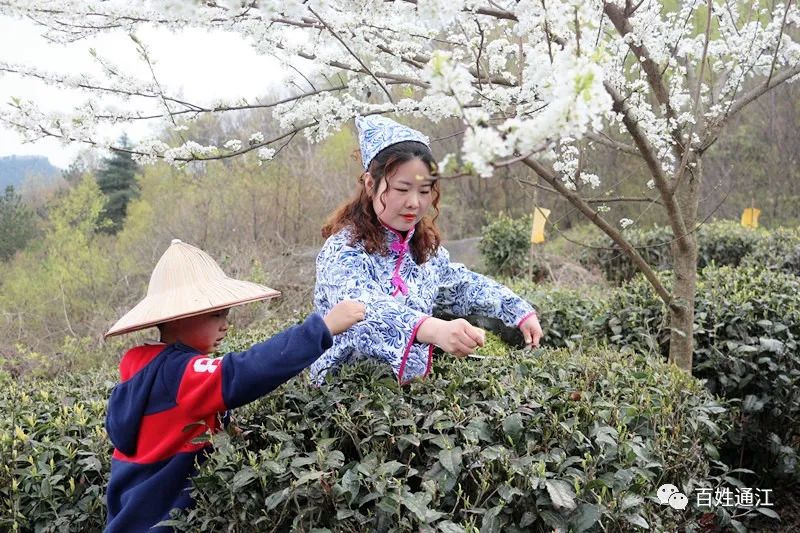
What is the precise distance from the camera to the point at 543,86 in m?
1.43

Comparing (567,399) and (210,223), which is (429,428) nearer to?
(567,399)

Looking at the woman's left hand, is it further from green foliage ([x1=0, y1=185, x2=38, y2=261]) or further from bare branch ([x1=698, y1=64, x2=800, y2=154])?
green foliage ([x1=0, y1=185, x2=38, y2=261])

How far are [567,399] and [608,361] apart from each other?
679mm

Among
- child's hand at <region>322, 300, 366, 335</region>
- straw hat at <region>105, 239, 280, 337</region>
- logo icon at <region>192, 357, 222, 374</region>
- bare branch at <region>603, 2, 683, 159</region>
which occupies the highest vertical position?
bare branch at <region>603, 2, 683, 159</region>

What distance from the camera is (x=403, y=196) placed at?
227 centimetres

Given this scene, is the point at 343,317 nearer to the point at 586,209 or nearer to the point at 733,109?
the point at 586,209

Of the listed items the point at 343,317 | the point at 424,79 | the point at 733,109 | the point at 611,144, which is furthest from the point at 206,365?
the point at 733,109

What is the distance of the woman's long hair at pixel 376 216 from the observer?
2.27 metres

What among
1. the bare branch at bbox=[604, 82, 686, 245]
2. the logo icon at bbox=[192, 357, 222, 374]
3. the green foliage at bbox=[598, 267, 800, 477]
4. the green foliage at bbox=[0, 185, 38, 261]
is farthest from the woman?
the green foliage at bbox=[0, 185, 38, 261]

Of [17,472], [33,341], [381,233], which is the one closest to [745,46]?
[381,233]

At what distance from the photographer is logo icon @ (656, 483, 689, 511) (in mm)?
1836

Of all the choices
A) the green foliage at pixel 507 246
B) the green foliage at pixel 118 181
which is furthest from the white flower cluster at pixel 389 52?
the green foliage at pixel 118 181

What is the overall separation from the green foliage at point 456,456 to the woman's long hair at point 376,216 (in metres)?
0.47

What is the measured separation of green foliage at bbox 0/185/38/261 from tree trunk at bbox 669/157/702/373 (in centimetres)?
1518
